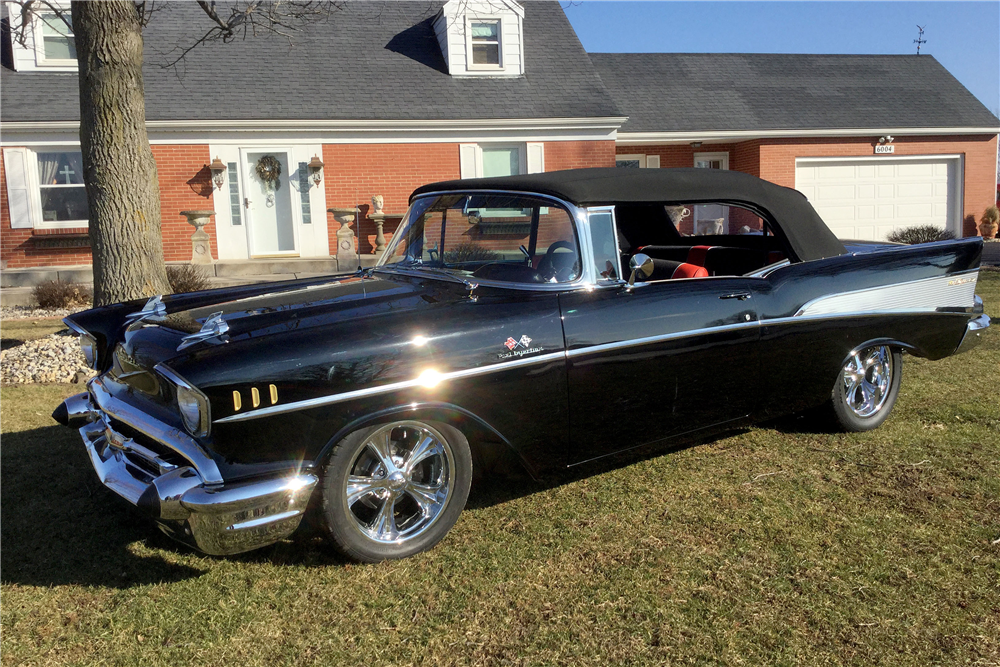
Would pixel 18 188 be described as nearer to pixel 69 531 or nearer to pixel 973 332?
pixel 69 531

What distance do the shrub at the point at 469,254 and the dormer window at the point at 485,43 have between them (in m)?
13.7

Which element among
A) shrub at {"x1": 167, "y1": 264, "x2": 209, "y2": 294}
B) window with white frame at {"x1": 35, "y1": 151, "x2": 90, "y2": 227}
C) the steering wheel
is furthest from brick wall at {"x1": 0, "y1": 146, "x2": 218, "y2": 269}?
the steering wheel

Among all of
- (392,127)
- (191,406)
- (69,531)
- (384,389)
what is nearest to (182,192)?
(392,127)

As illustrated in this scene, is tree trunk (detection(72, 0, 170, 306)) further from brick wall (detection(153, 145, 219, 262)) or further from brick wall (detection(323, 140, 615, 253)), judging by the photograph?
brick wall (detection(323, 140, 615, 253))

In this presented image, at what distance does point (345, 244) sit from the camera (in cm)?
1416

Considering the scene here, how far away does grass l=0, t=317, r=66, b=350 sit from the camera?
8422mm

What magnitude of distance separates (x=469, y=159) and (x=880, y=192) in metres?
10.8

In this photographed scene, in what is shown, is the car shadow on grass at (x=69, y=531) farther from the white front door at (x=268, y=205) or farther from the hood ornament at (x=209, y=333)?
the white front door at (x=268, y=205)

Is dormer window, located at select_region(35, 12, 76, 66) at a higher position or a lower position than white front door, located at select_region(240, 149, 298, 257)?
higher

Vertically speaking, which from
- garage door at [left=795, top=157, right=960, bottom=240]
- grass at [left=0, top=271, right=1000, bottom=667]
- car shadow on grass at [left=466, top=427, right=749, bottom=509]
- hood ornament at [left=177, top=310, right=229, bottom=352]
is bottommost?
grass at [left=0, top=271, right=1000, bottom=667]

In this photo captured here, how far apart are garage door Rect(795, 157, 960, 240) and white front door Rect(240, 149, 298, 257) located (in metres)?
12.1

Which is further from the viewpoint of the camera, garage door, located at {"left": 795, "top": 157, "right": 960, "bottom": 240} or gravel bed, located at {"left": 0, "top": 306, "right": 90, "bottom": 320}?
garage door, located at {"left": 795, "top": 157, "right": 960, "bottom": 240}

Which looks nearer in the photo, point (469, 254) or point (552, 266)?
point (552, 266)

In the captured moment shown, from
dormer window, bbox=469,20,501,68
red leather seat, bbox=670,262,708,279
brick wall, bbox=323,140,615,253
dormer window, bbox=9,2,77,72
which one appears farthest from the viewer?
dormer window, bbox=469,20,501,68
